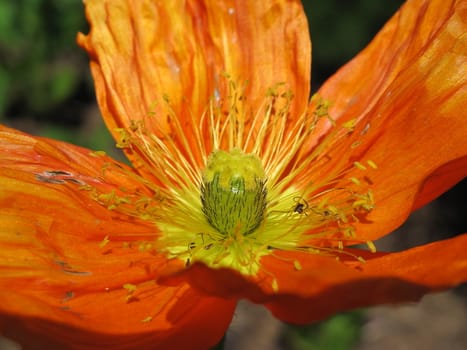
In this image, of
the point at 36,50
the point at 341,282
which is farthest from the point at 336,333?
the point at 36,50

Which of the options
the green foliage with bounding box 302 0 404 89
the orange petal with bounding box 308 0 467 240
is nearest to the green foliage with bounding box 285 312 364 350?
the orange petal with bounding box 308 0 467 240

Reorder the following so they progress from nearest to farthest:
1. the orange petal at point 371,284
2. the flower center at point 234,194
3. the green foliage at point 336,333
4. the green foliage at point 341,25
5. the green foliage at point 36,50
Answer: the orange petal at point 371,284
the flower center at point 234,194
the green foliage at point 336,333
the green foliage at point 36,50
the green foliage at point 341,25

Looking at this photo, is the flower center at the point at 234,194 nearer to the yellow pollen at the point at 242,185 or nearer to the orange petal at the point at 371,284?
the yellow pollen at the point at 242,185

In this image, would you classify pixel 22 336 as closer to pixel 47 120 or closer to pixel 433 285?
pixel 433 285

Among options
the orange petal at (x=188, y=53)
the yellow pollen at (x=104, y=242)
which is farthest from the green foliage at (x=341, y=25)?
the yellow pollen at (x=104, y=242)

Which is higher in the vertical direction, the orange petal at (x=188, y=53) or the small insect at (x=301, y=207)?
the orange petal at (x=188, y=53)
